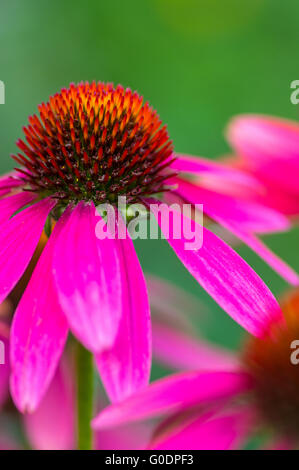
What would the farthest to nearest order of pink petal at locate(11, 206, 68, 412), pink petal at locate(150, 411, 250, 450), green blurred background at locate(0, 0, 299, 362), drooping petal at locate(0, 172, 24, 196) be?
1. green blurred background at locate(0, 0, 299, 362)
2. drooping petal at locate(0, 172, 24, 196)
3. pink petal at locate(150, 411, 250, 450)
4. pink petal at locate(11, 206, 68, 412)

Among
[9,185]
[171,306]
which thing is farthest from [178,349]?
[9,185]

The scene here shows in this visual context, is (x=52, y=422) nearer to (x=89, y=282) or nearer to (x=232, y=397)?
(x=232, y=397)

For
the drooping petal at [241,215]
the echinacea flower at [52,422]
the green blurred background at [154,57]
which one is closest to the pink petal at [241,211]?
the drooping petal at [241,215]

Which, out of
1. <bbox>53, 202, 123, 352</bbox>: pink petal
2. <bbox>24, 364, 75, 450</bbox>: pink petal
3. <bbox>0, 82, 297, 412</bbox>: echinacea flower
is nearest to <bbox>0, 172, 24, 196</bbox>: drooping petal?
<bbox>0, 82, 297, 412</bbox>: echinacea flower

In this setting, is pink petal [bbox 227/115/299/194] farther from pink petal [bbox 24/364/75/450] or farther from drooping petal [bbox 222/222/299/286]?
pink petal [bbox 24/364/75/450]
